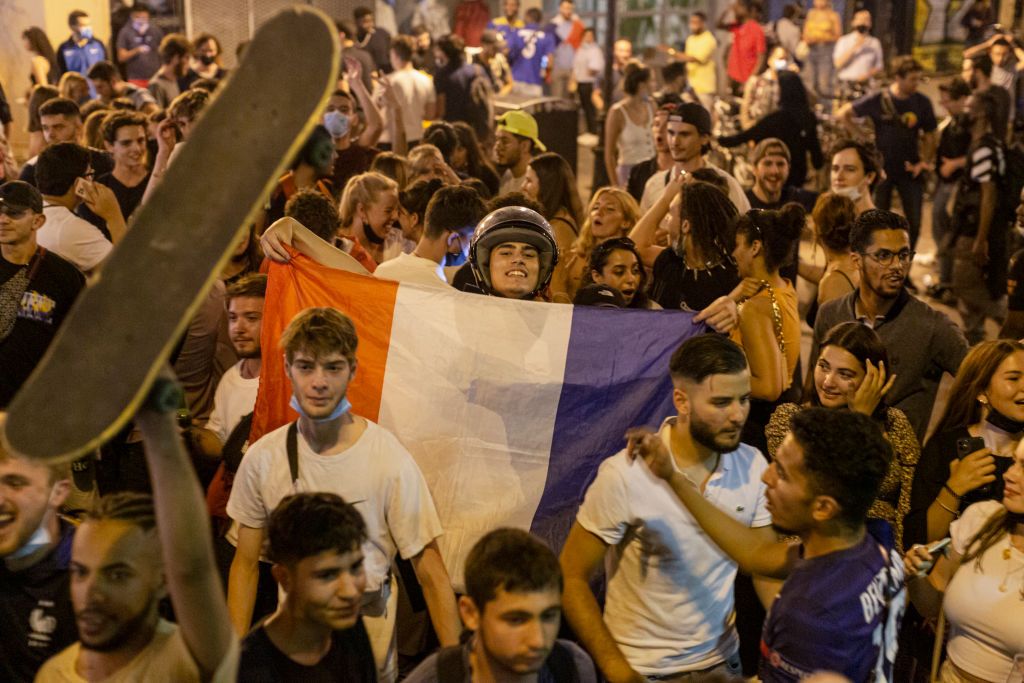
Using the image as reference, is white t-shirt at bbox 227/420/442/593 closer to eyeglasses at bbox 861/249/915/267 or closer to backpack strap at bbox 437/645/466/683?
backpack strap at bbox 437/645/466/683

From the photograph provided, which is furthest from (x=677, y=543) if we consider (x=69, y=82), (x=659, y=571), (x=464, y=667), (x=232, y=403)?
(x=69, y=82)

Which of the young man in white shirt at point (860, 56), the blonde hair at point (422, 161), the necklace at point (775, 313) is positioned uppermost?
the young man in white shirt at point (860, 56)

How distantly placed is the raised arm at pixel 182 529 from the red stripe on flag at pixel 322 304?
2471 millimetres

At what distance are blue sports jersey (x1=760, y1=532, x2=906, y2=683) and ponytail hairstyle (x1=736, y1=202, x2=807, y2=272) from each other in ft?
8.73

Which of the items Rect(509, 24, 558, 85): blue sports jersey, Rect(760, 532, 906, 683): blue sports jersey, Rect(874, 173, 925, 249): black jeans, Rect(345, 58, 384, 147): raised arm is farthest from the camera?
Rect(509, 24, 558, 85): blue sports jersey

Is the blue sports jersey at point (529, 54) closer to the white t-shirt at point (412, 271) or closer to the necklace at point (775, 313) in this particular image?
the white t-shirt at point (412, 271)

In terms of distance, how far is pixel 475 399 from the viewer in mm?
5043

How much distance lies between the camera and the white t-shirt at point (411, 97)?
13320 mm

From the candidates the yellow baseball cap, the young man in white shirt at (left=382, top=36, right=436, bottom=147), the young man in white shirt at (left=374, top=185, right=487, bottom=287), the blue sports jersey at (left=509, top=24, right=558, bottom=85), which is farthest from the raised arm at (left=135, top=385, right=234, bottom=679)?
the blue sports jersey at (left=509, top=24, right=558, bottom=85)

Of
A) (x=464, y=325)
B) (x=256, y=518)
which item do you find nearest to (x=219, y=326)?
(x=464, y=325)

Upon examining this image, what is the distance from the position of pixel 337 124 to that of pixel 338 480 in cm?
631

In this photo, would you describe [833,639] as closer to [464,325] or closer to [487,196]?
[464,325]

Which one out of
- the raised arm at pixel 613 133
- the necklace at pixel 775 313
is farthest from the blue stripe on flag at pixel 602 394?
the raised arm at pixel 613 133

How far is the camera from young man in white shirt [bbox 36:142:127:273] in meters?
6.83
